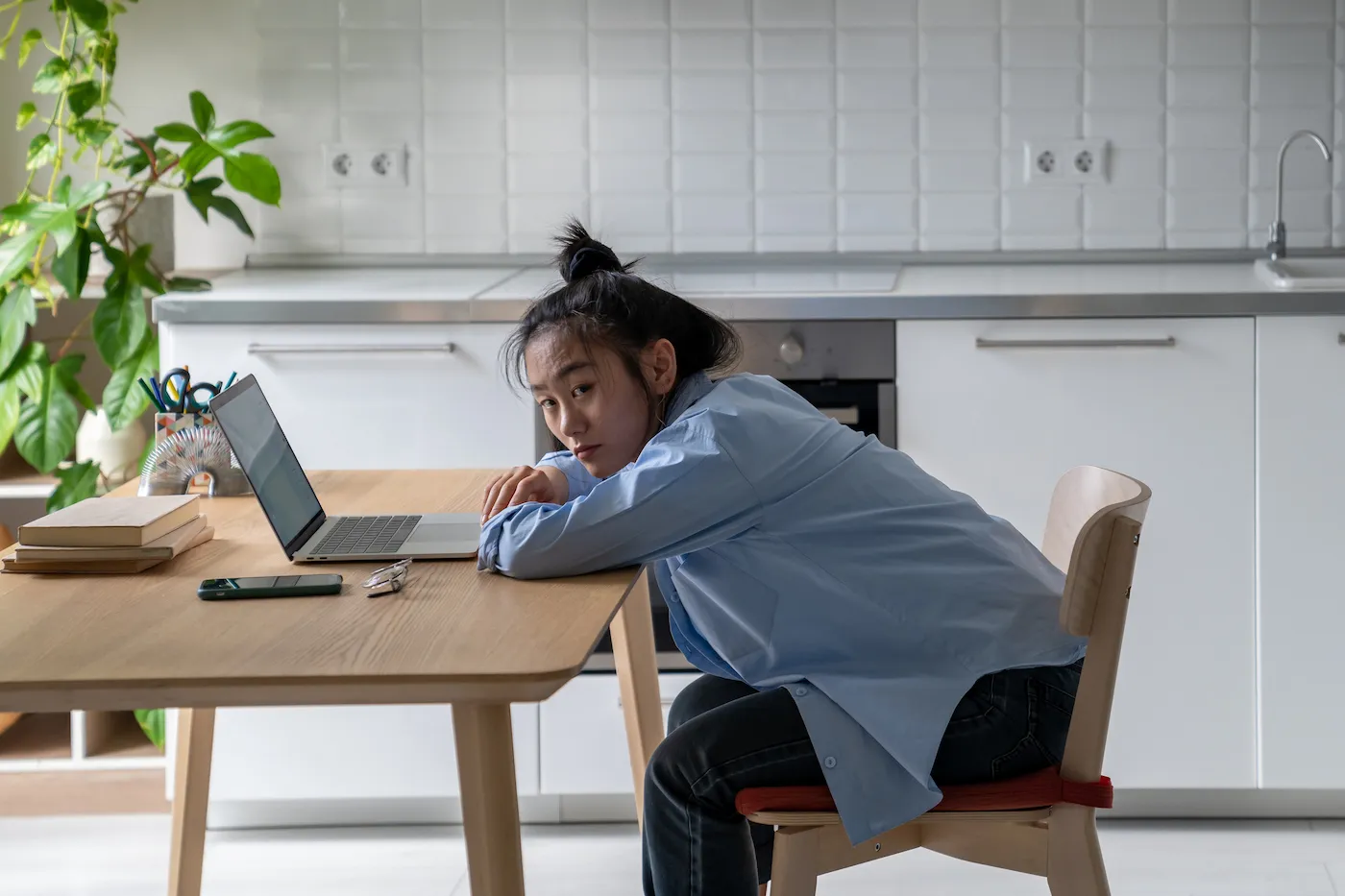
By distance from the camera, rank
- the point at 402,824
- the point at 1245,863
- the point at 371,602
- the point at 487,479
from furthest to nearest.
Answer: the point at 402,824 → the point at 1245,863 → the point at 487,479 → the point at 371,602

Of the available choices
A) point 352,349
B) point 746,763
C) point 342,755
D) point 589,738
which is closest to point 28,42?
point 352,349

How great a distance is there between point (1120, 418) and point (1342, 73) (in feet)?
3.33

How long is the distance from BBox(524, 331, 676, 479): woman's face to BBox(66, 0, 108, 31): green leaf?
157 cm

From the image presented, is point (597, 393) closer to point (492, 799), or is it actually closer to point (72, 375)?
point (492, 799)

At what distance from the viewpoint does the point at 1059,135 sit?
3.03m

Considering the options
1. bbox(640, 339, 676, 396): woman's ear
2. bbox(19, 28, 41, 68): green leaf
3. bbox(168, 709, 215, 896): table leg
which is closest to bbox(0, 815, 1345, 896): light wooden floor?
bbox(168, 709, 215, 896): table leg

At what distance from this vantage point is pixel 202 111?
2.75 m

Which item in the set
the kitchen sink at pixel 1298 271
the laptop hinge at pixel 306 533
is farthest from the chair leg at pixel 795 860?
the kitchen sink at pixel 1298 271

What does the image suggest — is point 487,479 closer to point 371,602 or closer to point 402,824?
point 371,602

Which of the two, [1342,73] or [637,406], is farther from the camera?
[1342,73]

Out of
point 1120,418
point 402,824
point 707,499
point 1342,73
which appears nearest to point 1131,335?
point 1120,418

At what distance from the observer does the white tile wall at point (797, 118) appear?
3.00 metres

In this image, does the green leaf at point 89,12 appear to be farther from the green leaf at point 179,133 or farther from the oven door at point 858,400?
the oven door at point 858,400

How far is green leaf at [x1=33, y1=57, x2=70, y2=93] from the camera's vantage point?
273 cm
